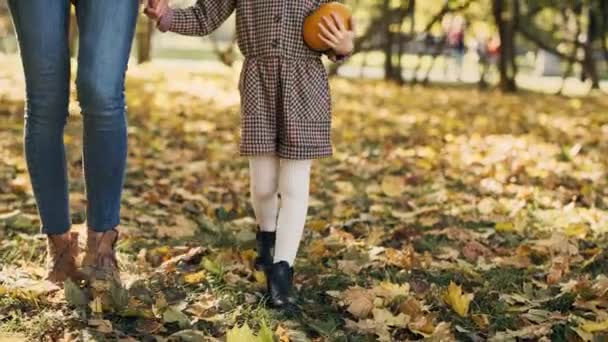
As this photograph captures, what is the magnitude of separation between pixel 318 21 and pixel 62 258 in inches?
45.7

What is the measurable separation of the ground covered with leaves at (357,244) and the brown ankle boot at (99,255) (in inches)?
4.3

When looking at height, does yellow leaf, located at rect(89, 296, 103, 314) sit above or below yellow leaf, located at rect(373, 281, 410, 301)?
above

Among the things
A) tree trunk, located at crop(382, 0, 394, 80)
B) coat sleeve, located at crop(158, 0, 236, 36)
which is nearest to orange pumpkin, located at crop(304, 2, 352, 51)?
coat sleeve, located at crop(158, 0, 236, 36)

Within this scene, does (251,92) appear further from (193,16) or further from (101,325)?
(101,325)

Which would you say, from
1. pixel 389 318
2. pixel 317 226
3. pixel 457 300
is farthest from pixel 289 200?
pixel 317 226

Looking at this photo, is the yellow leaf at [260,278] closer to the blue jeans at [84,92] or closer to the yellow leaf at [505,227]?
the blue jeans at [84,92]

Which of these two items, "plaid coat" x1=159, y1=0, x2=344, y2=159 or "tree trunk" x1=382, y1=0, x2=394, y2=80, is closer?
"plaid coat" x1=159, y1=0, x2=344, y2=159

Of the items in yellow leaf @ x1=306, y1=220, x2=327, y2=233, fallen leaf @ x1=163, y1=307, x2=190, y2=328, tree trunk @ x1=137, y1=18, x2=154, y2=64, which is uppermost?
fallen leaf @ x1=163, y1=307, x2=190, y2=328

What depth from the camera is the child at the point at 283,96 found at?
318 cm

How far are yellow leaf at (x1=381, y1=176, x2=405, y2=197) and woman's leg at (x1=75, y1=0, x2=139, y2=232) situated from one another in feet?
8.28

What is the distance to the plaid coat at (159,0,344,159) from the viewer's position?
3178mm

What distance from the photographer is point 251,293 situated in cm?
327

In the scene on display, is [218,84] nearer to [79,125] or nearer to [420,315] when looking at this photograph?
[79,125]

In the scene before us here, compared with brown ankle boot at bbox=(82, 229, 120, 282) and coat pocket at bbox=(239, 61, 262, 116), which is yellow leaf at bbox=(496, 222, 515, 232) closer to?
coat pocket at bbox=(239, 61, 262, 116)
